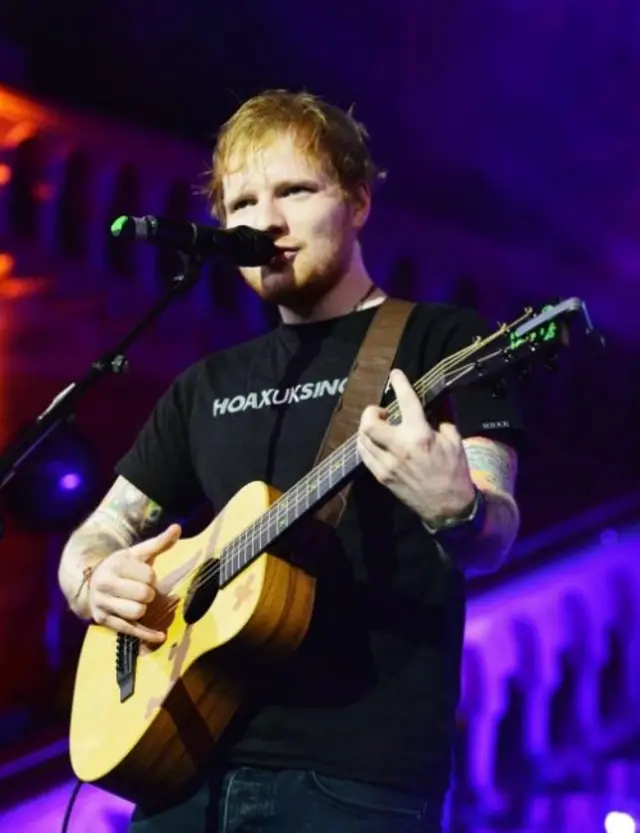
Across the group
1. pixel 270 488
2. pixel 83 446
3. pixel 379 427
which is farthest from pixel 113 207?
pixel 379 427

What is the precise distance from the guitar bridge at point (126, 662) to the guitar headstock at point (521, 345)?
0.66 metres

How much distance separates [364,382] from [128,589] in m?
0.46

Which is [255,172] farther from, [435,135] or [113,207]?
[435,135]

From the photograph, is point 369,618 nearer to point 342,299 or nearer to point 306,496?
point 306,496

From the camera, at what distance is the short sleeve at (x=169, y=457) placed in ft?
6.54

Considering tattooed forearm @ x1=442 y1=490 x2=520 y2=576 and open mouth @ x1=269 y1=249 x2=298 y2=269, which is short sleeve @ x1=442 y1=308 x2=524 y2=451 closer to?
tattooed forearm @ x1=442 y1=490 x2=520 y2=576

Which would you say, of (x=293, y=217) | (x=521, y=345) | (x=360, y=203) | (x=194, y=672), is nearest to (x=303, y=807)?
(x=194, y=672)

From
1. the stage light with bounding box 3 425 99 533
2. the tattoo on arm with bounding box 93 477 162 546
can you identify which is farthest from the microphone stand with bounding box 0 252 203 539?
the stage light with bounding box 3 425 99 533

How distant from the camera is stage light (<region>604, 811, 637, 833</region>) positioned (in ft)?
8.00

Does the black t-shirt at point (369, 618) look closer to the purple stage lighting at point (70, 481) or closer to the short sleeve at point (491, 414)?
the short sleeve at point (491, 414)

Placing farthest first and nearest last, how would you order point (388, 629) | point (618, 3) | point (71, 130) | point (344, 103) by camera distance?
point (344, 103) → point (71, 130) → point (618, 3) → point (388, 629)

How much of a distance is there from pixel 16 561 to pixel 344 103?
1663 millimetres

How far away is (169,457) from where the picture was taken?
6.55 feet

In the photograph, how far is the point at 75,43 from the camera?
11.2ft
